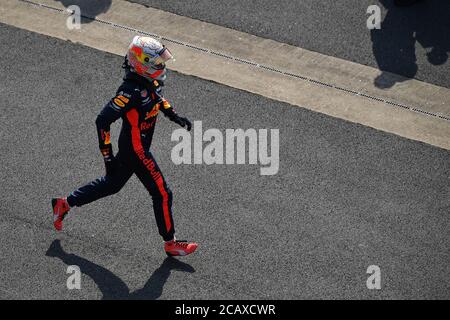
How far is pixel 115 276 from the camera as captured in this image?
8656 mm

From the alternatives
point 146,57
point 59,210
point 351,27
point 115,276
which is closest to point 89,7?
point 351,27

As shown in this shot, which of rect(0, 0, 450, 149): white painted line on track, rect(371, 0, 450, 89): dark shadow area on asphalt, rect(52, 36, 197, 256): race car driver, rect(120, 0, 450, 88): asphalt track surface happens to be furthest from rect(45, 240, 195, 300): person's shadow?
rect(120, 0, 450, 88): asphalt track surface

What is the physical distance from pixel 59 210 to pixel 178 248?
1342 mm

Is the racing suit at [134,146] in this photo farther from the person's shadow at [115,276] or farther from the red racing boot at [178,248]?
the person's shadow at [115,276]

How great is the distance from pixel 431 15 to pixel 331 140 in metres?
3.18

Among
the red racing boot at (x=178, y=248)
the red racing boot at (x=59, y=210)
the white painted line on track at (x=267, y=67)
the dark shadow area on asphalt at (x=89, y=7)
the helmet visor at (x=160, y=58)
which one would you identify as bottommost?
the red racing boot at (x=178, y=248)

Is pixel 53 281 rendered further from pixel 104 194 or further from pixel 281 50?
pixel 281 50

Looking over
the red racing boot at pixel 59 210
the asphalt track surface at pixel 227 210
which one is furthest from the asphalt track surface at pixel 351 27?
the red racing boot at pixel 59 210

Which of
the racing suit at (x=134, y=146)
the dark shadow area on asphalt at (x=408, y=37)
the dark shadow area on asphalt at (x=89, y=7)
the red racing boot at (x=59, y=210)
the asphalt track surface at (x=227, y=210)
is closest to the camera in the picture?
the racing suit at (x=134, y=146)

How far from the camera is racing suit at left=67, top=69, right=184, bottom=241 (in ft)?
26.9

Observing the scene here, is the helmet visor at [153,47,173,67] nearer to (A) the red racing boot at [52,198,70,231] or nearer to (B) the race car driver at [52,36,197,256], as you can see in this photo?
(B) the race car driver at [52,36,197,256]

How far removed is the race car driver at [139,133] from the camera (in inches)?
323

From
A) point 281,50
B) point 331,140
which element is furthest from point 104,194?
point 281,50
